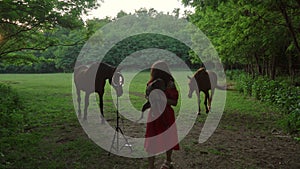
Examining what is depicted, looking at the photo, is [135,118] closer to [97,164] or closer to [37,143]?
[37,143]

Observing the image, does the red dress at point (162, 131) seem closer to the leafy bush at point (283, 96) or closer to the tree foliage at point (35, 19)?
Answer: the leafy bush at point (283, 96)

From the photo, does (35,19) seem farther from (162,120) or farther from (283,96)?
(283,96)

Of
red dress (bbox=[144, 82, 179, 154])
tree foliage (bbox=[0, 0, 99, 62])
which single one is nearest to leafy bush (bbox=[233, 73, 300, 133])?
red dress (bbox=[144, 82, 179, 154])

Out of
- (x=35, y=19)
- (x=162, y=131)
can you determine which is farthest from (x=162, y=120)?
(x=35, y=19)

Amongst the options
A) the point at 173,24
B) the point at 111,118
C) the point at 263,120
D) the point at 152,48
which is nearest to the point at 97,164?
the point at 111,118

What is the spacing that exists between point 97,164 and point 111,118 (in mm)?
4426

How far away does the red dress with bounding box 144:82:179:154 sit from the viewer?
4.21 metres

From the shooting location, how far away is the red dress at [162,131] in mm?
4207

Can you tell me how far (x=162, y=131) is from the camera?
4227mm

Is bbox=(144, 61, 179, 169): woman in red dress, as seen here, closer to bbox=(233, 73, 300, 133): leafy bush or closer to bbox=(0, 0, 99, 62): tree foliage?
bbox=(233, 73, 300, 133): leafy bush

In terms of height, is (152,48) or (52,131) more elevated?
(152,48)

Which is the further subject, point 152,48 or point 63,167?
point 152,48

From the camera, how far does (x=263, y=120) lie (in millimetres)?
8781

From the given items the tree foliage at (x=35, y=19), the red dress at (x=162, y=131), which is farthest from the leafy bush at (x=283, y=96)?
the tree foliage at (x=35, y=19)
